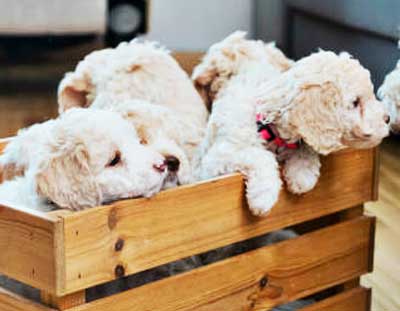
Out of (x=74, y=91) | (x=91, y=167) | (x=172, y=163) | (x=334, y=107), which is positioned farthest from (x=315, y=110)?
(x=74, y=91)

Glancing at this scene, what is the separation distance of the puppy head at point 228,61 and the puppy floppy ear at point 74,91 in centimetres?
26

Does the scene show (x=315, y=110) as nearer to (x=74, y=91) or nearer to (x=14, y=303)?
(x=14, y=303)

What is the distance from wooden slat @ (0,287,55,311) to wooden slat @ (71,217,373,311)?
0.25 feet

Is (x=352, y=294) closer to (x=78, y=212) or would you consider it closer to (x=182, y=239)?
(x=182, y=239)

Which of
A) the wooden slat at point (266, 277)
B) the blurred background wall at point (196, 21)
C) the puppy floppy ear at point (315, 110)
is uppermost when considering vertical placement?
the puppy floppy ear at point (315, 110)

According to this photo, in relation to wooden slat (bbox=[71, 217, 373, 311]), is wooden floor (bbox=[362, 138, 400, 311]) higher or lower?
lower

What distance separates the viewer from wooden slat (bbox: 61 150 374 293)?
49.5 inches

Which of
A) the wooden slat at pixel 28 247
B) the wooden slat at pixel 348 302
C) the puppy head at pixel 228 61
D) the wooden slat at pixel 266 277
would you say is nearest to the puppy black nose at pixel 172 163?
the wooden slat at pixel 266 277

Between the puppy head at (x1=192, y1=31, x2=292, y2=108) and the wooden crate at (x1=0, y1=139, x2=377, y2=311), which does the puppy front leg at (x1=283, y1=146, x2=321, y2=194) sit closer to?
the wooden crate at (x1=0, y1=139, x2=377, y2=311)

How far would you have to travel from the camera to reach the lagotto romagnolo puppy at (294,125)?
145 centimetres

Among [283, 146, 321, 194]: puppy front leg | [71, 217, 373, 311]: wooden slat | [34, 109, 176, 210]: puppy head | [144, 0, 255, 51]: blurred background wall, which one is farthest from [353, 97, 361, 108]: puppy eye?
[144, 0, 255, 51]: blurred background wall

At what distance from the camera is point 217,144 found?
1.54 m

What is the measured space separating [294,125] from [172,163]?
0.71ft

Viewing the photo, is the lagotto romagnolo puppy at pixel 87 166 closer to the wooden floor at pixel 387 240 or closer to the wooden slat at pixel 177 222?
the wooden slat at pixel 177 222
